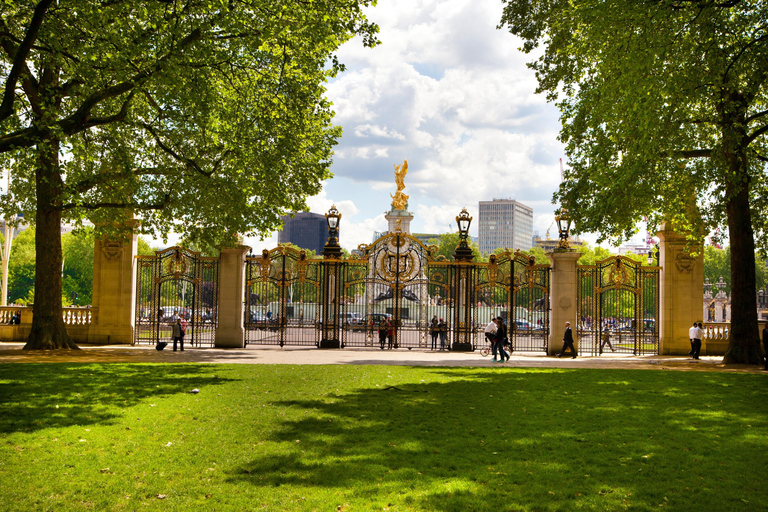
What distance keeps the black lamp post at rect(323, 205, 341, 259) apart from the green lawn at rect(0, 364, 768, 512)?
11872 mm

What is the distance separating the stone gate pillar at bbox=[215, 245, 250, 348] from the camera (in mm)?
23594

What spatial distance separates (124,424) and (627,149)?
1534 cm

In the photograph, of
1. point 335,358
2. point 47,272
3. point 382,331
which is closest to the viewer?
point 47,272

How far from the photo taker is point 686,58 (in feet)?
51.1

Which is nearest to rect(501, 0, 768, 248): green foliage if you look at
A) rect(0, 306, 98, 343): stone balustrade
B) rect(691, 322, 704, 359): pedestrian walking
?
rect(691, 322, 704, 359): pedestrian walking

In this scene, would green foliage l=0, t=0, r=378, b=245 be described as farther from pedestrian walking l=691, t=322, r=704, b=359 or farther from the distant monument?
the distant monument

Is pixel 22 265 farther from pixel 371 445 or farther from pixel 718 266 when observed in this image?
pixel 718 266

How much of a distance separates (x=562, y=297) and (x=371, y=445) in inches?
679

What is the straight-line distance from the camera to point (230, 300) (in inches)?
929

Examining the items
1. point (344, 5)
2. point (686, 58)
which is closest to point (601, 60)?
point (686, 58)

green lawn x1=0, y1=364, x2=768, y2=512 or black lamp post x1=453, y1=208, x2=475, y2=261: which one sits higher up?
black lamp post x1=453, y1=208, x2=475, y2=261

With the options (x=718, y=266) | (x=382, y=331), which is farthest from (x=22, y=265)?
(x=718, y=266)

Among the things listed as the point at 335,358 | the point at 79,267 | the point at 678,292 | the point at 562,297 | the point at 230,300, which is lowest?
the point at 335,358

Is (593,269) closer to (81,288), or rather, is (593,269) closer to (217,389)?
(217,389)
